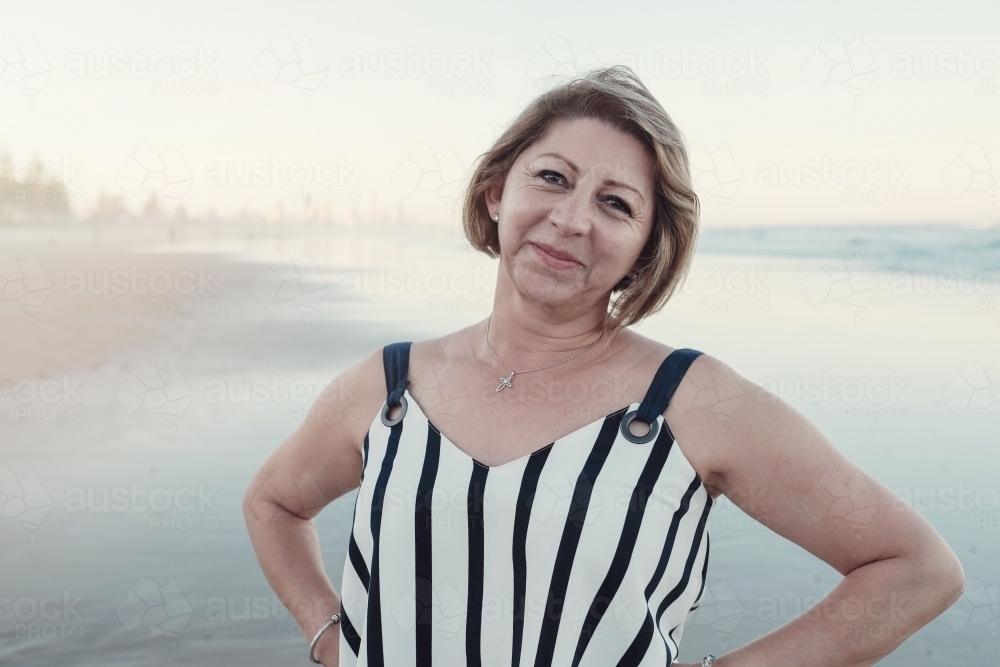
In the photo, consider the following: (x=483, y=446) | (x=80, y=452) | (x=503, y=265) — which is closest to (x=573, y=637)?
(x=483, y=446)

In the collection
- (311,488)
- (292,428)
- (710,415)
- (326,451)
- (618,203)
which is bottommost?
(292,428)

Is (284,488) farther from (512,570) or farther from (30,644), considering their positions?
(30,644)

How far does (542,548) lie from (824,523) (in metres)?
0.55

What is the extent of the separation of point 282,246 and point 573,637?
10341 millimetres

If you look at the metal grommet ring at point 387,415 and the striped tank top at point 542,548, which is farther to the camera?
the metal grommet ring at point 387,415

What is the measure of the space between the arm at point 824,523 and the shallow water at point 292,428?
0.07 m

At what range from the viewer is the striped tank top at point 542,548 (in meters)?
1.70

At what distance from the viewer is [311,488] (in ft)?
7.27

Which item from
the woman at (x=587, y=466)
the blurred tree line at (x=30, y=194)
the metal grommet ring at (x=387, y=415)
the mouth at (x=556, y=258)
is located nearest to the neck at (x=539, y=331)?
the woman at (x=587, y=466)

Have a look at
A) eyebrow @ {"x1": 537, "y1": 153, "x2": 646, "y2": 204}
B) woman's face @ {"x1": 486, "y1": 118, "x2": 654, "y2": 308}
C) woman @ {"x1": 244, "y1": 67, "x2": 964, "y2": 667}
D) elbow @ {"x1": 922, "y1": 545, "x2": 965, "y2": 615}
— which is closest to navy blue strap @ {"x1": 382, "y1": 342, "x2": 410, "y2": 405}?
woman @ {"x1": 244, "y1": 67, "x2": 964, "y2": 667}

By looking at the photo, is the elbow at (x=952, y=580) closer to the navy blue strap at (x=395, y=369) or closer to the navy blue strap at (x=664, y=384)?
the navy blue strap at (x=664, y=384)

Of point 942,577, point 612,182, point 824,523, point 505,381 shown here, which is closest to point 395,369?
point 505,381

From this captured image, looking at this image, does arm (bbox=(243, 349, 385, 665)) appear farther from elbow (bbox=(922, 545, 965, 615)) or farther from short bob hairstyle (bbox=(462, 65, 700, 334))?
elbow (bbox=(922, 545, 965, 615))

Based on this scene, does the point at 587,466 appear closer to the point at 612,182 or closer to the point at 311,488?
the point at 612,182
